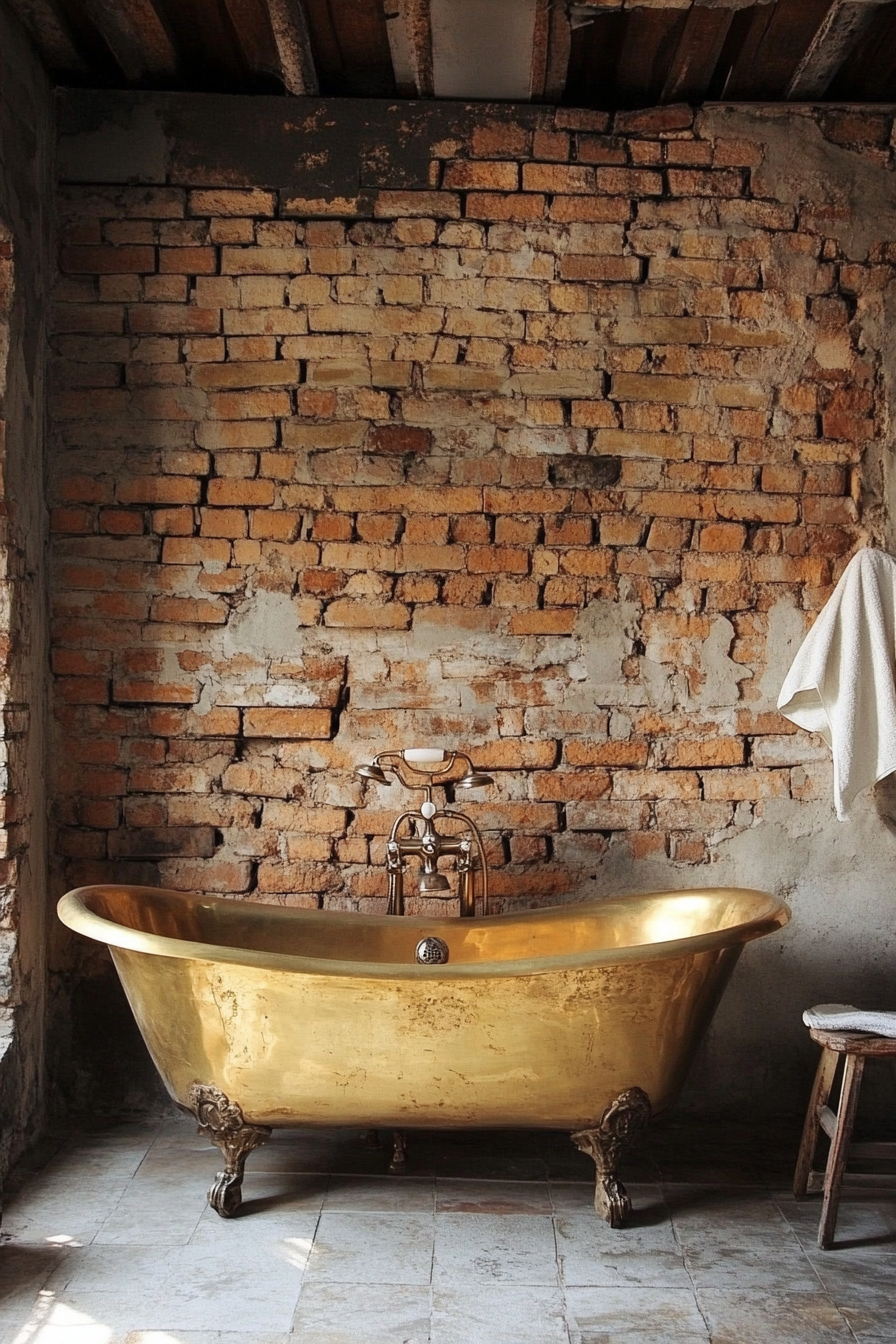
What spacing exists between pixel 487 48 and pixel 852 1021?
7.84ft

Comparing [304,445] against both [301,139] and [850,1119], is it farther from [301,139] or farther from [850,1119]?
[850,1119]

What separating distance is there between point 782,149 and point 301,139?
4.17ft

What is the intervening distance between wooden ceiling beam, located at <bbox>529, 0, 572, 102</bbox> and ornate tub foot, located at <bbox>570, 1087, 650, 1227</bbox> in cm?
237

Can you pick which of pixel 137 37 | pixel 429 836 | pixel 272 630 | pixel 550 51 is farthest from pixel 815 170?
pixel 429 836

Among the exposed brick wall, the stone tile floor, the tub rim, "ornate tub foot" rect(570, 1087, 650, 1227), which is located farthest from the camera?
the exposed brick wall

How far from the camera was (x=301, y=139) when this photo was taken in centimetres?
292

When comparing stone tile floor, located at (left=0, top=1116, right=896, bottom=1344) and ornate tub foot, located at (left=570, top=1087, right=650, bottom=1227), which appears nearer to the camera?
stone tile floor, located at (left=0, top=1116, right=896, bottom=1344)

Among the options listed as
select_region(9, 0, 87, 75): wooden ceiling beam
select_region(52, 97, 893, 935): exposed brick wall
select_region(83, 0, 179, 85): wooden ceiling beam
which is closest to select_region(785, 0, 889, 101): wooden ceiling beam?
select_region(52, 97, 893, 935): exposed brick wall

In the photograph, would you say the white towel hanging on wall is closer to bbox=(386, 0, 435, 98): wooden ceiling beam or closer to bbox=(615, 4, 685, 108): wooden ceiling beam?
bbox=(615, 4, 685, 108): wooden ceiling beam

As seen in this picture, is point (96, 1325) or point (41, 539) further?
point (41, 539)

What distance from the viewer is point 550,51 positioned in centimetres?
269

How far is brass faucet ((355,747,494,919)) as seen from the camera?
2.69m

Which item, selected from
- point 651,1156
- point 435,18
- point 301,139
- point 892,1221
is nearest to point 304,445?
point 301,139

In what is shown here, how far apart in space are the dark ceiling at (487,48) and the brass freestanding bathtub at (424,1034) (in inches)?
79.8
